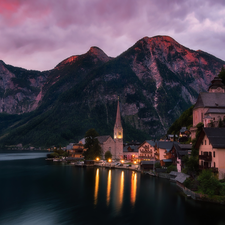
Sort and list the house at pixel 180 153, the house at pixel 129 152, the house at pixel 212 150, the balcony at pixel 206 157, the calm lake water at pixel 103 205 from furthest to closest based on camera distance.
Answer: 1. the house at pixel 129 152
2. the house at pixel 180 153
3. the balcony at pixel 206 157
4. the house at pixel 212 150
5. the calm lake water at pixel 103 205

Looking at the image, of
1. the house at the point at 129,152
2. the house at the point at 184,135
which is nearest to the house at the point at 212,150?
the house at the point at 184,135

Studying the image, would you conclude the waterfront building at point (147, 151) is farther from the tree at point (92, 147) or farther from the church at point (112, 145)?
the church at point (112, 145)

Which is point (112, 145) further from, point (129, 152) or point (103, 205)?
point (103, 205)

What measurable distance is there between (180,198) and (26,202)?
105ft

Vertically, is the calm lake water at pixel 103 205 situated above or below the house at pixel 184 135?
below

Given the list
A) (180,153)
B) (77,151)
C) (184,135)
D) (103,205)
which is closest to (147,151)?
(184,135)

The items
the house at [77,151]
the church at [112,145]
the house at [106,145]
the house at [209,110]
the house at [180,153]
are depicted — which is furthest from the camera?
the house at [77,151]

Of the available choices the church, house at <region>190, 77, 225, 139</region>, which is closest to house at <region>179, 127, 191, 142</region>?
house at <region>190, 77, 225, 139</region>

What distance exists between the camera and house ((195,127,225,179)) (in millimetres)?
46125

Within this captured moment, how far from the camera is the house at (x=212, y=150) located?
4612 cm

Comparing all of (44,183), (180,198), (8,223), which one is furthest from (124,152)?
(8,223)

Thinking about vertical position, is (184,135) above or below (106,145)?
above

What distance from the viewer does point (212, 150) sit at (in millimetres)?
48031

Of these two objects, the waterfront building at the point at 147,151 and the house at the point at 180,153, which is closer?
the house at the point at 180,153
